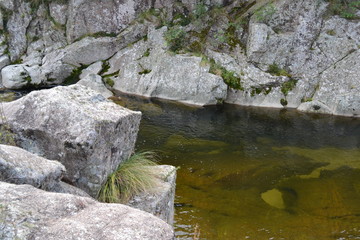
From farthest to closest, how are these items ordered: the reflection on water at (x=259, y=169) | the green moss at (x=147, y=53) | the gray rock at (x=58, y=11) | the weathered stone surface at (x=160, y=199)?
the gray rock at (x=58, y=11) < the green moss at (x=147, y=53) < the reflection on water at (x=259, y=169) < the weathered stone surface at (x=160, y=199)

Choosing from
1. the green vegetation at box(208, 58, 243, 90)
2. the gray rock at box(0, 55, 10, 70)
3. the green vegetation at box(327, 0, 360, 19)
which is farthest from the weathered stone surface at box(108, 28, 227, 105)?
the green vegetation at box(327, 0, 360, 19)

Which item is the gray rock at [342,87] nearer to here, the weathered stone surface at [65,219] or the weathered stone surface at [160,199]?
the weathered stone surface at [160,199]

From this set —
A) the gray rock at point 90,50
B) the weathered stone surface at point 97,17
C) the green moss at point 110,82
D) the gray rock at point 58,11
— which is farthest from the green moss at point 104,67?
the gray rock at point 58,11

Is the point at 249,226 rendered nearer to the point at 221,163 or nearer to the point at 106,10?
the point at 221,163

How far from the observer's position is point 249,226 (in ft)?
30.0

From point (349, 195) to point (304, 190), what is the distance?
127cm

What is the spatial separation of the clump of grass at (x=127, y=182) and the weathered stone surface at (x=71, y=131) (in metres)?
0.21

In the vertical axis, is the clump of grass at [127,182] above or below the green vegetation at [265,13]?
below

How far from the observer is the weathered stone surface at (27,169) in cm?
473

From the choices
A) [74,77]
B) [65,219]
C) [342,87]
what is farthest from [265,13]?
[65,219]

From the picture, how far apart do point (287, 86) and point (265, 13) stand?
449 cm

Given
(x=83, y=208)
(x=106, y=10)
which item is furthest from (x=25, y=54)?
(x=83, y=208)

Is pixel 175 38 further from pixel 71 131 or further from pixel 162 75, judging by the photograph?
pixel 71 131

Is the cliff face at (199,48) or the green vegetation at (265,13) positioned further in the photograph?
the green vegetation at (265,13)
